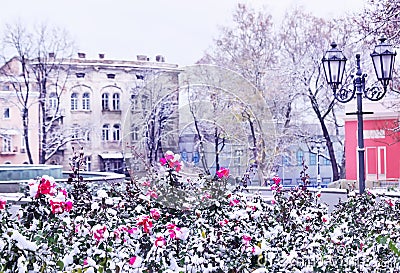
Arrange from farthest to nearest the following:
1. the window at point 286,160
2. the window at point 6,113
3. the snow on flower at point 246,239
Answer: the window at point 6,113, the window at point 286,160, the snow on flower at point 246,239

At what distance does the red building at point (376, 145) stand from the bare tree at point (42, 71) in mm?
5522

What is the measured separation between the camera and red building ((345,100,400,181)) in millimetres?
9734

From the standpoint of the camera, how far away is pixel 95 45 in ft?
42.0

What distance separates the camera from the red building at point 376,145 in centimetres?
973

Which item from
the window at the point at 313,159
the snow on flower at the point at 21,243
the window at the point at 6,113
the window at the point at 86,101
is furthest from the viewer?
the window at the point at 6,113

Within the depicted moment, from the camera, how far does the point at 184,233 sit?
196 centimetres

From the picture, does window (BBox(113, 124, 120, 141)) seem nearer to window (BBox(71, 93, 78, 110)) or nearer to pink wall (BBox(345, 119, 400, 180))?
window (BBox(71, 93, 78, 110))

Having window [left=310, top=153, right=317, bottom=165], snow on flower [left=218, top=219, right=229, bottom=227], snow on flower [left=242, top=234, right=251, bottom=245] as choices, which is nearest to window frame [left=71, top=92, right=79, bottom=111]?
window [left=310, top=153, right=317, bottom=165]

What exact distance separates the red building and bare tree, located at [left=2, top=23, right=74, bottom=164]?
552 centimetres

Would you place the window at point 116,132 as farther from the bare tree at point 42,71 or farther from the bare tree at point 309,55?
the bare tree at point 309,55

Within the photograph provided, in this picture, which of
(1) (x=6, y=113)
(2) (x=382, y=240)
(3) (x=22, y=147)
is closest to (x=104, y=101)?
(3) (x=22, y=147)

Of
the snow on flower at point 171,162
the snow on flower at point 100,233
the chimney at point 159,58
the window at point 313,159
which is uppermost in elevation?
the chimney at point 159,58

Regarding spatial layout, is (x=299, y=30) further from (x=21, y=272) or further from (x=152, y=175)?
(x=21, y=272)

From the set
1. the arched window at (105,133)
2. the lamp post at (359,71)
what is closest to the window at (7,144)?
the arched window at (105,133)
